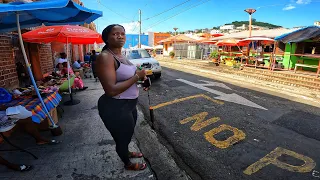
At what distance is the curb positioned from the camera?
2.67m

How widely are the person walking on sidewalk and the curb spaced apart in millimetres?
795

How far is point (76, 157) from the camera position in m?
2.93

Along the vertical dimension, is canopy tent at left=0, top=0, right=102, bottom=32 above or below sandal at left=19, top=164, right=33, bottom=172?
above

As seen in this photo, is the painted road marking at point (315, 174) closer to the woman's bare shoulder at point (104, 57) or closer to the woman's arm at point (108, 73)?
the woman's arm at point (108, 73)

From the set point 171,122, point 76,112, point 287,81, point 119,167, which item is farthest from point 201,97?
point 287,81

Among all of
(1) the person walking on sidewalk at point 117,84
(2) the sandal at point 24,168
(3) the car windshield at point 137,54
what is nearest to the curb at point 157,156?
(1) the person walking on sidewalk at point 117,84

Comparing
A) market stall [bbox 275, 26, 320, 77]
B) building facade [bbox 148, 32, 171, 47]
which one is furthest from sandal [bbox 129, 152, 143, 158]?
building facade [bbox 148, 32, 171, 47]

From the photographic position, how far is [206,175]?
2.70 meters

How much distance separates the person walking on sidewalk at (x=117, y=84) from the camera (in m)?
1.93

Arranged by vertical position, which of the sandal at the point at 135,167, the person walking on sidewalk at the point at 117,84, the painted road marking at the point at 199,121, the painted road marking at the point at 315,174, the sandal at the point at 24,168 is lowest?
the painted road marking at the point at 315,174

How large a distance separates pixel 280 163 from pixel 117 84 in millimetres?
2799

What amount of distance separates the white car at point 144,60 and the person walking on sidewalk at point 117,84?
717 centimetres

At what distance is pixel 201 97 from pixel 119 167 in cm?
450

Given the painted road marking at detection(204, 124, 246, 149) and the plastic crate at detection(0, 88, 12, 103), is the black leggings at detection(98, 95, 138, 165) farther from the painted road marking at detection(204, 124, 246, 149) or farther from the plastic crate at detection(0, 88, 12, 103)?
the plastic crate at detection(0, 88, 12, 103)
